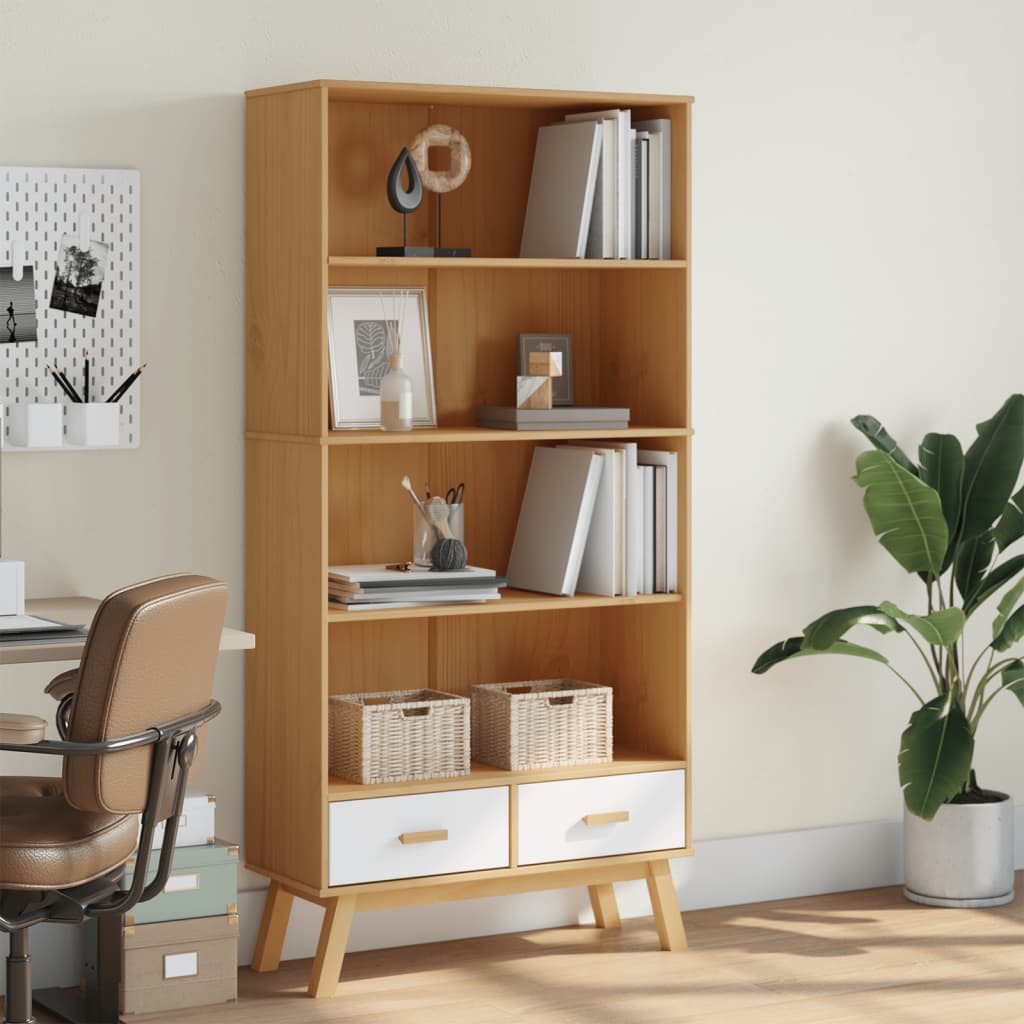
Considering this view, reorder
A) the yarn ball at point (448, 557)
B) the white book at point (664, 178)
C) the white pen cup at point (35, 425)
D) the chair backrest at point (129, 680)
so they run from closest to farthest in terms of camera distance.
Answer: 1. the chair backrest at point (129, 680)
2. the white pen cup at point (35, 425)
3. the yarn ball at point (448, 557)
4. the white book at point (664, 178)

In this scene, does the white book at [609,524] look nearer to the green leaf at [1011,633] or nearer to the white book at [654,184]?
the white book at [654,184]

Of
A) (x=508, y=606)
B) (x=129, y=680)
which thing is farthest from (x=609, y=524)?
Answer: (x=129, y=680)

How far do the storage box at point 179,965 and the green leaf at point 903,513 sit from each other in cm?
180

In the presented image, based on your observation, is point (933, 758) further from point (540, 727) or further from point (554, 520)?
point (554, 520)

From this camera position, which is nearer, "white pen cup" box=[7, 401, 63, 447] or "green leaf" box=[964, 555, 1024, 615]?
"white pen cup" box=[7, 401, 63, 447]

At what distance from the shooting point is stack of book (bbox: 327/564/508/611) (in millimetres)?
3971

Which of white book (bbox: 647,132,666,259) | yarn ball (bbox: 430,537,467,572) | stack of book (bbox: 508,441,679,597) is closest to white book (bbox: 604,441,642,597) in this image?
stack of book (bbox: 508,441,679,597)

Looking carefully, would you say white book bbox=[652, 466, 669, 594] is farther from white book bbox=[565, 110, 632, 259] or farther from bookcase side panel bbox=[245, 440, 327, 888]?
bookcase side panel bbox=[245, 440, 327, 888]

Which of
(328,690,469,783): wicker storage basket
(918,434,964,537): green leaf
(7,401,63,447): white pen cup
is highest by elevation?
(7,401,63,447): white pen cup

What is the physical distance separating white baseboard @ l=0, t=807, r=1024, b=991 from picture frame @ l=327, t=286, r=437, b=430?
114cm

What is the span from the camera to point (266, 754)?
13.6 feet

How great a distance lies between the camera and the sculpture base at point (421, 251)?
400 centimetres

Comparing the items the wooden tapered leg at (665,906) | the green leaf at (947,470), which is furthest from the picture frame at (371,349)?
the green leaf at (947,470)

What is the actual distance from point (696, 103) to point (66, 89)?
1559mm
